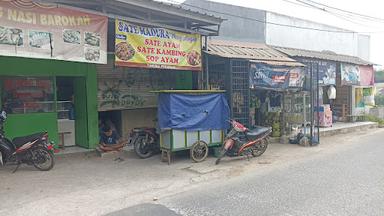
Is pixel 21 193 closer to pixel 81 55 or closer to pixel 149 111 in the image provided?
pixel 81 55

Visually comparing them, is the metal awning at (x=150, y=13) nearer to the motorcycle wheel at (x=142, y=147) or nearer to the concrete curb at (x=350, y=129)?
the motorcycle wheel at (x=142, y=147)

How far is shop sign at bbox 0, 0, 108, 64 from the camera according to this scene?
23.2 feet

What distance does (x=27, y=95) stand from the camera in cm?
1020

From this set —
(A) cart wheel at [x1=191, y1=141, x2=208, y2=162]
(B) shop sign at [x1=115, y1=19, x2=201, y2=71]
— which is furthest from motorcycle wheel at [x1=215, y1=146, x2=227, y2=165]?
(B) shop sign at [x1=115, y1=19, x2=201, y2=71]

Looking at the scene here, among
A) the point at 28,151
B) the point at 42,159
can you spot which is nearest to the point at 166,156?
the point at 42,159

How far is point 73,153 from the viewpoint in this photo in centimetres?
1039

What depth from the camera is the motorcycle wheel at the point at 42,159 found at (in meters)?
8.60

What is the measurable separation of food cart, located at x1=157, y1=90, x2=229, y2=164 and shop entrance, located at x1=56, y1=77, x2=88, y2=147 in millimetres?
2865

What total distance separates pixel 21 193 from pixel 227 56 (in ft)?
21.9

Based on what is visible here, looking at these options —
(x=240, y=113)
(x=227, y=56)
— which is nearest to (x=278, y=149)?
(x=240, y=113)

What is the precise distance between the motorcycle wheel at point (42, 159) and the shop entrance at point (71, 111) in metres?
2.17

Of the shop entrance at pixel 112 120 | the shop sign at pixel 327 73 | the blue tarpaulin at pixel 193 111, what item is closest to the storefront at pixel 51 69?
the shop entrance at pixel 112 120

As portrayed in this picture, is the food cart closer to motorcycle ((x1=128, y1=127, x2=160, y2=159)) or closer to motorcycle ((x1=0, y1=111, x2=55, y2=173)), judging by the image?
motorcycle ((x1=128, y1=127, x2=160, y2=159))

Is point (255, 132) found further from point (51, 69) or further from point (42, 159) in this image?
point (51, 69)
